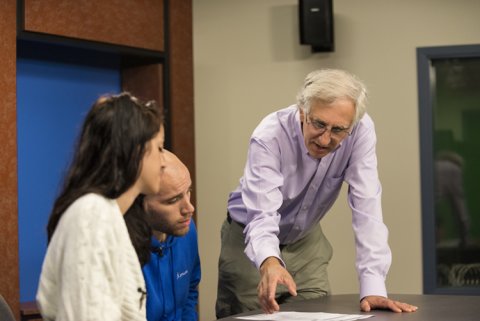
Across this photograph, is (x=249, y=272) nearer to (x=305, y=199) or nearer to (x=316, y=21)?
(x=305, y=199)

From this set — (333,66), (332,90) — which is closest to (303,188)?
(332,90)

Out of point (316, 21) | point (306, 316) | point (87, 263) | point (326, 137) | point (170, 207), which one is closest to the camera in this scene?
point (87, 263)

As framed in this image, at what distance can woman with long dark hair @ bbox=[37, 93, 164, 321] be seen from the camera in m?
1.54

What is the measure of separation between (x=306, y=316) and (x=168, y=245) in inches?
18.7

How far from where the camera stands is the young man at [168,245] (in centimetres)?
245

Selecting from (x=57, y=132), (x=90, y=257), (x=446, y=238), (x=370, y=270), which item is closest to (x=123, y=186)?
(x=90, y=257)

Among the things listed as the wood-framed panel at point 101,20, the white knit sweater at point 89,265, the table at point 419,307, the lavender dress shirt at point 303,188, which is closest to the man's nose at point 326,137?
the lavender dress shirt at point 303,188

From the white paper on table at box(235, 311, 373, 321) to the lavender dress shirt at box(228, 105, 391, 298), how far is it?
276 mm

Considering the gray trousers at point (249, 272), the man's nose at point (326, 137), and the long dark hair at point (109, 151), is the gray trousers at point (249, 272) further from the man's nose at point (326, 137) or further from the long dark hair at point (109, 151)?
the long dark hair at point (109, 151)

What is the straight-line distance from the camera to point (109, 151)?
167 centimetres

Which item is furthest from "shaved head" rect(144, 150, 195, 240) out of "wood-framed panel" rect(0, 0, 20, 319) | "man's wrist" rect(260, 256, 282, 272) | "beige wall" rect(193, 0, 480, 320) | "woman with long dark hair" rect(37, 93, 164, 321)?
"beige wall" rect(193, 0, 480, 320)

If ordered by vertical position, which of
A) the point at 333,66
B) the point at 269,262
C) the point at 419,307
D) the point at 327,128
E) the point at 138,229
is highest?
the point at 333,66

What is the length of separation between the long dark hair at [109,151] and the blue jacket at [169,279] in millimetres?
755

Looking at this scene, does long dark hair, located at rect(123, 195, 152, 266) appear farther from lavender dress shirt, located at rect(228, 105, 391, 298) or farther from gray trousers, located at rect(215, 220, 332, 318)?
gray trousers, located at rect(215, 220, 332, 318)
